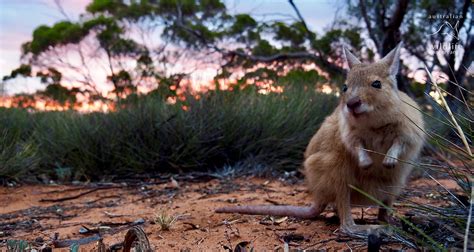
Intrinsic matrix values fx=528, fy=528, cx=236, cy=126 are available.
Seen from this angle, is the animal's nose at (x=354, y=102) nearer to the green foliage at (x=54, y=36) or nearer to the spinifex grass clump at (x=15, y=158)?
the spinifex grass clump at (x=15, y=158)

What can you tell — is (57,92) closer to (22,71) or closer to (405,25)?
(22,71)

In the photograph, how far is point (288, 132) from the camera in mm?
7863

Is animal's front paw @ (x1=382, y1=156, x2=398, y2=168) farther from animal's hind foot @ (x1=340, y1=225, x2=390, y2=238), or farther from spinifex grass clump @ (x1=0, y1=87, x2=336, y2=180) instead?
spinifex grass clump @ (x1=0, y1=87, x2=336, y2=180)

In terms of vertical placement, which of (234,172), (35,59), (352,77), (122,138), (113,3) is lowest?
(234,172)

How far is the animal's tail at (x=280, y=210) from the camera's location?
400cm

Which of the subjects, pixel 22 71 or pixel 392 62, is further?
pixel 22 71

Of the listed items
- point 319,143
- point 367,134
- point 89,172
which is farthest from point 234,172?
point 367,134

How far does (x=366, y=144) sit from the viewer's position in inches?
140

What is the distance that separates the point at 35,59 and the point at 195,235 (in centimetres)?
1770

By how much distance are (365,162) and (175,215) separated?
5.88 feet

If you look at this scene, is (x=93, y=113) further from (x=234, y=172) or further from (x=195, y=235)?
(x=195, y=235)

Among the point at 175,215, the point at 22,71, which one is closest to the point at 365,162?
the point at 175,215

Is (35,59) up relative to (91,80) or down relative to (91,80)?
up

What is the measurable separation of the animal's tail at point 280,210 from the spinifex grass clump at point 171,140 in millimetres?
2879
